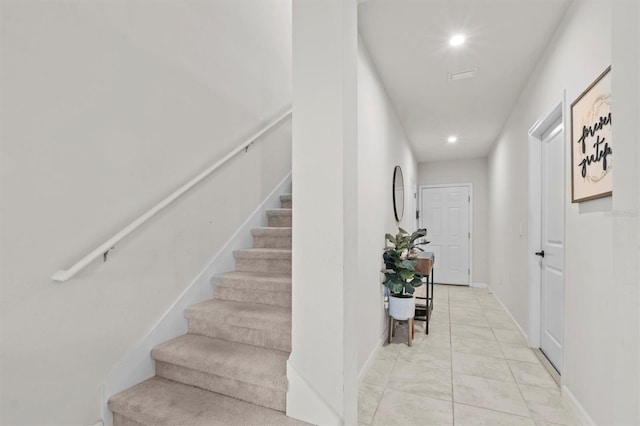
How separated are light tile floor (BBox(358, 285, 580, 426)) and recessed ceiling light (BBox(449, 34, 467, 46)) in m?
2.58

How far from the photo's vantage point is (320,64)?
1360mm

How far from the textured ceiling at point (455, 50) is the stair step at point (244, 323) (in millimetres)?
2107

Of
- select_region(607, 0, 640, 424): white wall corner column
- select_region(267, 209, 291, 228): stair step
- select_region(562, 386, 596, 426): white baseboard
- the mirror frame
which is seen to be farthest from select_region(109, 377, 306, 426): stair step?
the mirror frame

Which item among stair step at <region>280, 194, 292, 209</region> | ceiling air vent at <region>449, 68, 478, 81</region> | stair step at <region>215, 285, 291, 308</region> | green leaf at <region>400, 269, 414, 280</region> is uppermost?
ceiling air vent at <region>449, 68, 478, 81</region>

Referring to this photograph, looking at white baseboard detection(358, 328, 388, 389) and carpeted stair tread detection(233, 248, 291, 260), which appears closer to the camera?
white baseboard detection(358, 328, 388, 389)

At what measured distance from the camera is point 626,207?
0.65 metres

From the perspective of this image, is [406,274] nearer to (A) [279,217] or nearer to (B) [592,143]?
(A) [279,217]

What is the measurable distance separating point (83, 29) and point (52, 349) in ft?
4.91

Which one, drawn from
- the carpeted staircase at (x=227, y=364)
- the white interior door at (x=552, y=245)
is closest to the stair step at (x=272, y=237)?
the carpeted staircase at (x=227, y=364)

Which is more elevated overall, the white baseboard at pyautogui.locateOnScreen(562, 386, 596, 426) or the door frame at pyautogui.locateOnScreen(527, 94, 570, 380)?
the door frame at pyautogui.locateOnScreen(527, 94, 570, 380)

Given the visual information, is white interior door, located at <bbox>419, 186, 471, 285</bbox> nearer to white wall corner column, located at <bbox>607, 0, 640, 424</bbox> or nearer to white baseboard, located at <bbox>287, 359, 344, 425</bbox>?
white baseboard, located at <bbox>287, 359, 344, 425</bbox>

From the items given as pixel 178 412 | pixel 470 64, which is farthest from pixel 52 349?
pixel 470 64

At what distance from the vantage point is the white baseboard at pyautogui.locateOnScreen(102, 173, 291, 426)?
1544mm

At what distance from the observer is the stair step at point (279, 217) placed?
2775mm
